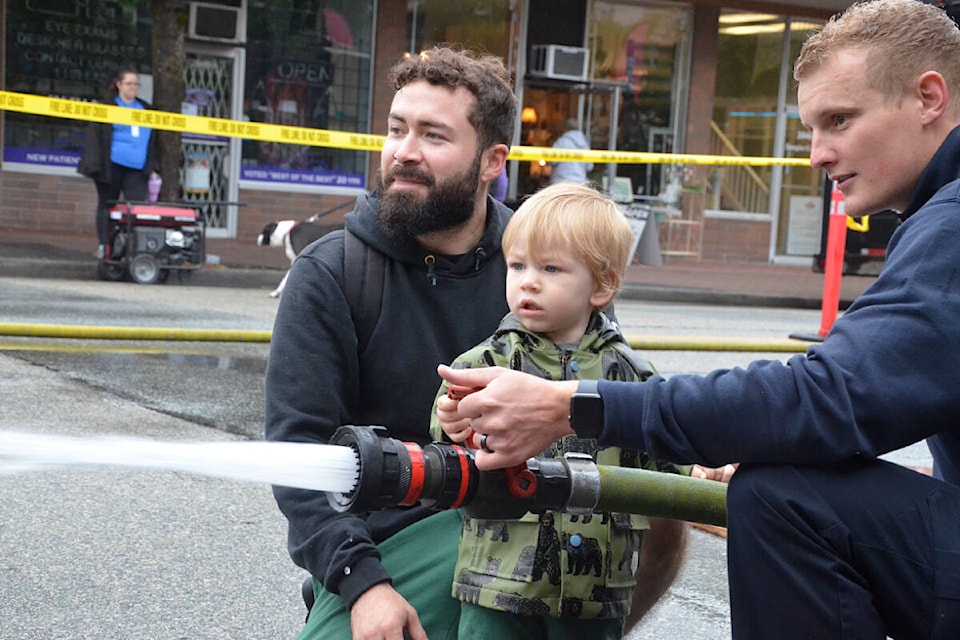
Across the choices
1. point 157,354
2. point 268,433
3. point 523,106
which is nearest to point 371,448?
point 268,433

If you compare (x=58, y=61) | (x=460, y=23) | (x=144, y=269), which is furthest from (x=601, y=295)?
(x=460, y=23)

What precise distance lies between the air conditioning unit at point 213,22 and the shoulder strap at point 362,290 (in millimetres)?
15235

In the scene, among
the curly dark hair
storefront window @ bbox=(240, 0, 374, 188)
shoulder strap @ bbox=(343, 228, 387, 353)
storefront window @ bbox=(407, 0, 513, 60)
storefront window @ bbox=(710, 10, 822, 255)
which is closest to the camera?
shoulder strap @ bbox=(343, 228, 387, 353)

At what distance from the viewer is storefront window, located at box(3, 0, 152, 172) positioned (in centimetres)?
1664

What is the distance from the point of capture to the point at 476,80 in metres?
3.07

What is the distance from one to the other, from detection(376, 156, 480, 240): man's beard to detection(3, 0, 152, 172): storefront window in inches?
574

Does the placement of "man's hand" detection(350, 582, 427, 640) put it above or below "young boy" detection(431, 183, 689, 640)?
below

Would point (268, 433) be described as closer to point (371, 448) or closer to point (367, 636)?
point (367, 636)

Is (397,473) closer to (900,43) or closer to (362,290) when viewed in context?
(362,290)

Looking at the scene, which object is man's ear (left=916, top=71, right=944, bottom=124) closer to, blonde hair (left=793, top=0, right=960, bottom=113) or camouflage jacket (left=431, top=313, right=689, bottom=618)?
blonde hair (left=793, top=0, right=960, bottom=113)

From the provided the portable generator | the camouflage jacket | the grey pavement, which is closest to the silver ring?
the camouflage jacket

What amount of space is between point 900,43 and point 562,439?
960 mm

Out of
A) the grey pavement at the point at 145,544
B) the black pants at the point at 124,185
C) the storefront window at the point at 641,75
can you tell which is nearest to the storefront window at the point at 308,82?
the storefront window at the point at 641,75

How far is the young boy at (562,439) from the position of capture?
2494mm
